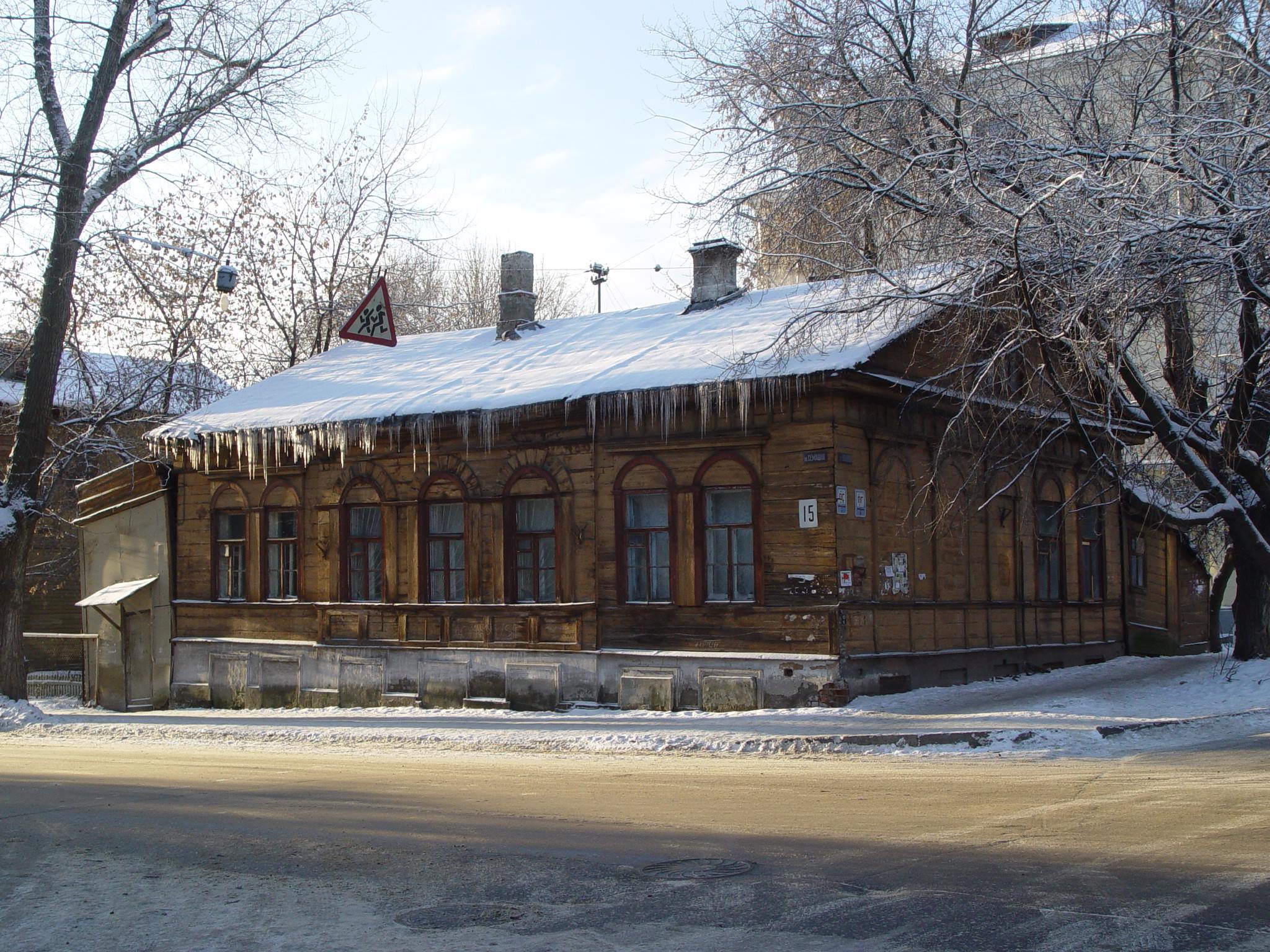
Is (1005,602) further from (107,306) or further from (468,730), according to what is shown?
(107,306)

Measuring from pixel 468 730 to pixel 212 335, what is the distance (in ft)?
61.3

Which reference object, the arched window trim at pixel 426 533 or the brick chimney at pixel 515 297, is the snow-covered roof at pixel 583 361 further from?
the arched window trim at pixel 426 533

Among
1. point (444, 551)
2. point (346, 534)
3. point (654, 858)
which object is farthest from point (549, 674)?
point (654, 858)

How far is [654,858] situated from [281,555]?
16676 mm

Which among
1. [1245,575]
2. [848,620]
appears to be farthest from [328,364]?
[1245,575]

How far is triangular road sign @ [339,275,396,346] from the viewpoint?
25547 millimetres

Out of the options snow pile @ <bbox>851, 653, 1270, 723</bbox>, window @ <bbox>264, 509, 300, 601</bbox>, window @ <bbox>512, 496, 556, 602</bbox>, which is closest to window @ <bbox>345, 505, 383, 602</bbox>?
window @ <bbox>264, 509, 300, 601</bbox>

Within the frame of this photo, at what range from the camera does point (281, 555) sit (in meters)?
22.8

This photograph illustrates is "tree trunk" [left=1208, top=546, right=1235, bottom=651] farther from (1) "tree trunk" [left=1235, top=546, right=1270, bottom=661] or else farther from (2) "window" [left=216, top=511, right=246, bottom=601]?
(2) "window" [left=216, top=511, right=246, bottom=601]

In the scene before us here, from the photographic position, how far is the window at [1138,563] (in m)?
25.6

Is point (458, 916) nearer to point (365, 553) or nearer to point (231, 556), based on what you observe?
point (365, 553)

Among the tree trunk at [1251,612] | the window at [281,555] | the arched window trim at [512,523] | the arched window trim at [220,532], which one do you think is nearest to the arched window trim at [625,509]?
the arched window trim at [512,523]

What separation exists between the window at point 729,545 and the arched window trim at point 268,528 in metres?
8.00

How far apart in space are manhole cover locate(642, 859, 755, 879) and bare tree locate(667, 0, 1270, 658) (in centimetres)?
647
